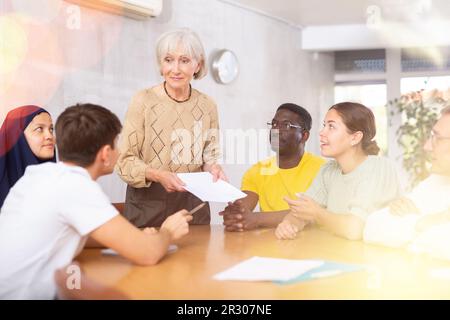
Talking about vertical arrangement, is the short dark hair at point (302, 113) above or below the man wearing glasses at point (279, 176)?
above

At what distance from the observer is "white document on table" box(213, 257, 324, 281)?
80 cm

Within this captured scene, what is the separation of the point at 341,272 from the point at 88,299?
1.26 feet

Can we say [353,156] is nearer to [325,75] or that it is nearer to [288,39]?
[325,75]

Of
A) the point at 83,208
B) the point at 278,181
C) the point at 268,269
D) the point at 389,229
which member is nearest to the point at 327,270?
the point at 268,269

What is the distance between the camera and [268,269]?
33.1 inches

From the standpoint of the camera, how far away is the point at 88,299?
2.93 ft

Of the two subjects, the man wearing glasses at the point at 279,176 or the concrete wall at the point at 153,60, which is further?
the concrete wall at the point at 153,60

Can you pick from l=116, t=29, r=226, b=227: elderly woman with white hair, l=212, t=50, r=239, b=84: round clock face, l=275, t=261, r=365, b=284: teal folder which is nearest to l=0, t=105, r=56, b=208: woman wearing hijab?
l=116, t=29, r=226, b=227: elderly woman with white hair

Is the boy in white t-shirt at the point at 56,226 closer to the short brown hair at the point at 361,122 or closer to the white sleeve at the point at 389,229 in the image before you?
the white sleeve at the point at 389,229

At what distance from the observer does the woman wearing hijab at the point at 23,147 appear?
122 cm

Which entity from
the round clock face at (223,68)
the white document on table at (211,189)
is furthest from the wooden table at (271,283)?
the round clock face at (223,68)

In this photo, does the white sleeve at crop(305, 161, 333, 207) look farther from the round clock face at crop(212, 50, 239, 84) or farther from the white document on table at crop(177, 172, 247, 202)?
the round clock face at crop(212, 50, 239, 84)

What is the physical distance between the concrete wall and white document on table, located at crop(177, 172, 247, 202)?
0.82 ft

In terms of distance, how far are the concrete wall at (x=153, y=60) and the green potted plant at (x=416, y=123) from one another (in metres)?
0.20
